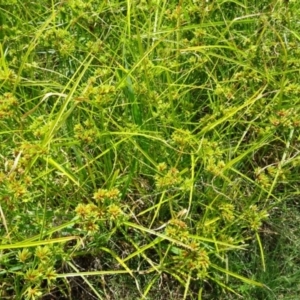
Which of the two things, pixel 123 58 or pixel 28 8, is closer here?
pixel 123 58

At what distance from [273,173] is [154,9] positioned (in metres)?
0.61

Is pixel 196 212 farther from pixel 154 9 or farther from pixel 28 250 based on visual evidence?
pixel 154 9

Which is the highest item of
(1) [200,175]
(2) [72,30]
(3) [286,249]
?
(2) [72,30]

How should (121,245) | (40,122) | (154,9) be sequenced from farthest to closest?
(154,9) → (121,245) → (40,122)

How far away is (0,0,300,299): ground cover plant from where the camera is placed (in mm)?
1450

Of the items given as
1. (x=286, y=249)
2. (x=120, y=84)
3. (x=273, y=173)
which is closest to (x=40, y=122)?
(x=120, y=84)

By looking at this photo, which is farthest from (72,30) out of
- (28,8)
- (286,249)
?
(286,249)

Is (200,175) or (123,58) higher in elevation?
(123,58)

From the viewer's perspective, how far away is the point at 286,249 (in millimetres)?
1711

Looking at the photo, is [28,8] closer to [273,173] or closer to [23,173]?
[23,173]

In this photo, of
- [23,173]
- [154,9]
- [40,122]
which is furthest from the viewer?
[154,9]

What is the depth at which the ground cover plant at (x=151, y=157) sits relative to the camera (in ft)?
4.76

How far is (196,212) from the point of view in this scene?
1.68m

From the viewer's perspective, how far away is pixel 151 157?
1.65 m
